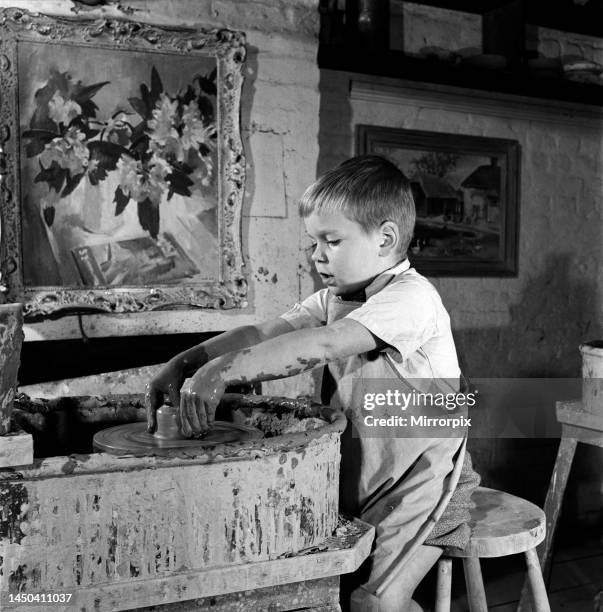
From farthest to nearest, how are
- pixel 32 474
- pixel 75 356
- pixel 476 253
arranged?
1. pixel 476 253
2. pixel 75 356
3. pixel 32 474

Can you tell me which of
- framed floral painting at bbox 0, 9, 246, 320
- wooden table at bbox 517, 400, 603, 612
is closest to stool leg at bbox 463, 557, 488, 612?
wooden table at bbox 517, 400, 603, 612

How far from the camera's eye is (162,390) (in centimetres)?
152

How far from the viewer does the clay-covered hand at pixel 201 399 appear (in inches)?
48.8

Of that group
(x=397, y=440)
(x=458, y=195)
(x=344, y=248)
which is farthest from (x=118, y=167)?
(x=458, y=195)

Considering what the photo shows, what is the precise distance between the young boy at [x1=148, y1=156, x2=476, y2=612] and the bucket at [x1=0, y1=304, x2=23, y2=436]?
12.2 inches

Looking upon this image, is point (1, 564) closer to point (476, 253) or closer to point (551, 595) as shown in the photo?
point (551, 595)

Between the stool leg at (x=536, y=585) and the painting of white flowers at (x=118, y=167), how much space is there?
1407 millimetres

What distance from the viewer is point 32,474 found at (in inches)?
43.1

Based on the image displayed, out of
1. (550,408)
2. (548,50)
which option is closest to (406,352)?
(550,408)

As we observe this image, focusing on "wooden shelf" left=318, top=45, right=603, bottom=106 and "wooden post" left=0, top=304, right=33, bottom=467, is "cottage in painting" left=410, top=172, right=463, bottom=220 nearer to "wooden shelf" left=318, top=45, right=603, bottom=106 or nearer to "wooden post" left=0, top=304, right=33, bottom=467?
"wooden shelf" left=318, top=45, right=603, bottom=106

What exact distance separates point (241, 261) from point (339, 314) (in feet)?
3.42

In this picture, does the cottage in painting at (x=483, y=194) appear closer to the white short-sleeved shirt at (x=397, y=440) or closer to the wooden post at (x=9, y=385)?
the white short-sleeved shirt at (x=397, y=440)

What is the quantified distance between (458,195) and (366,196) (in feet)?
6.38

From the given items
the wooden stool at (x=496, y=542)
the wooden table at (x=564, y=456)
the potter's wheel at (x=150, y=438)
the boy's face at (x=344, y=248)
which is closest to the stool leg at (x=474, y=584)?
the wooden stool at (x=496, y=542)
